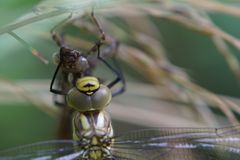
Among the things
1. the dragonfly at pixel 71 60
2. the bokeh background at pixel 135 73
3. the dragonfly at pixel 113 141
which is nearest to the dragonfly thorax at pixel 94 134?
the dragonfly at pixel 113 141

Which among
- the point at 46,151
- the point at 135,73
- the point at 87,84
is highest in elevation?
the point at 135,73

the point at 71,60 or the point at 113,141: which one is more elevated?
the point at 71,60

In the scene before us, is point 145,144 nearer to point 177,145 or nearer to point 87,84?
point 177,145

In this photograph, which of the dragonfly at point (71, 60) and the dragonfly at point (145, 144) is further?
the dragonfly at point (145, 144)

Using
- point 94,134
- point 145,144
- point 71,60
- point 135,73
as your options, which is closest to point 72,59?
point 71,60

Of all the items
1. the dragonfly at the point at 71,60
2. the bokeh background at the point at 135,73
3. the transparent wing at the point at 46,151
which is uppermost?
the bokeh background at the point at 135,73

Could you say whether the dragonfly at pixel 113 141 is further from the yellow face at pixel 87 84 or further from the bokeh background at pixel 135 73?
the bokeh background at pixel 135 73

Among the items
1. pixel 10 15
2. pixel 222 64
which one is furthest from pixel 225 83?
pixel 10 15

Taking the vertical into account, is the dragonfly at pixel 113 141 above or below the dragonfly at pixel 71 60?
below
